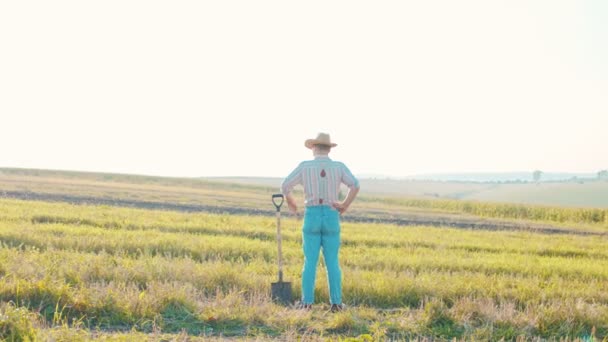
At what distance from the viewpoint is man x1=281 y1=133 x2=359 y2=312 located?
8.76m

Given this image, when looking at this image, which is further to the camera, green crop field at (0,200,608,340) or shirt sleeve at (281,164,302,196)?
shirt sleeve at (281,164,302,196)

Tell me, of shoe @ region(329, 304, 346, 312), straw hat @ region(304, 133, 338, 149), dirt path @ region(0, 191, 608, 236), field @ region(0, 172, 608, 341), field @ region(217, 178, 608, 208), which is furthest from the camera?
field @ region(217, 178, 608, 208)

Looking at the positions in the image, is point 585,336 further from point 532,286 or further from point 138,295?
point 138,295

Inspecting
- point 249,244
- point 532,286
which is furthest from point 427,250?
point 532,286

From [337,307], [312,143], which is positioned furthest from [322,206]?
[337,307]

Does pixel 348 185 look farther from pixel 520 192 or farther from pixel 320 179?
pixel 520 192

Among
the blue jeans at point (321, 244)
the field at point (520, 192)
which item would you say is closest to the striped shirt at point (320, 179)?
the blue jeans at point (321, 244)

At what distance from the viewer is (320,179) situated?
8773 millimetres

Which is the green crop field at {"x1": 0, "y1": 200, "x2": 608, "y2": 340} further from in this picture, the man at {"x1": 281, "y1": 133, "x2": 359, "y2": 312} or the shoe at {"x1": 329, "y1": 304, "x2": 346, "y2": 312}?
the man at {"x1": 281, "y1": 133, "x2": 359, "y2": 312}

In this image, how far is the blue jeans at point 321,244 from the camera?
345 inches

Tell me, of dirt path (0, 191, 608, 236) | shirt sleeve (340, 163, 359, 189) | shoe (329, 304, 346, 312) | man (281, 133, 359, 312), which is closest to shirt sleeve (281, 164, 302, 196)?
man (281, 133, 359, 312)

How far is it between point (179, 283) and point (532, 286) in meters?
5.76

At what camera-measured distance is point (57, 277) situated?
952 centimetres

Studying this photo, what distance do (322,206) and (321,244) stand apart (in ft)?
1.80
